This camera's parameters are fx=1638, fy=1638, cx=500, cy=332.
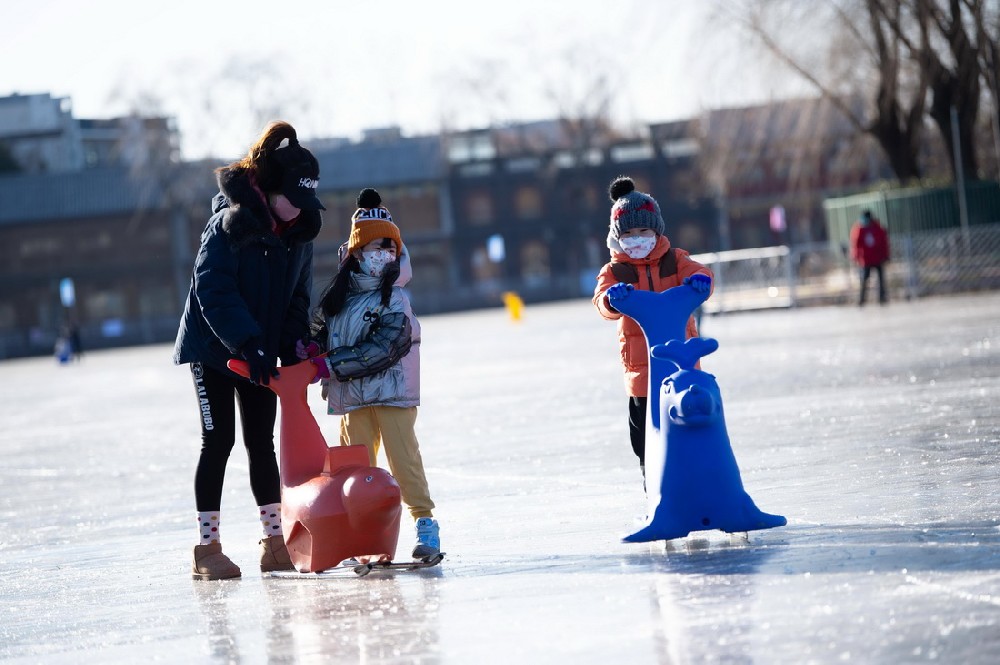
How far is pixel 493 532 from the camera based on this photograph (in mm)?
6992

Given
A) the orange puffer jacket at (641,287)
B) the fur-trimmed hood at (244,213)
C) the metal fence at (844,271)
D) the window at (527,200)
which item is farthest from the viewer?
the window at (527,200)

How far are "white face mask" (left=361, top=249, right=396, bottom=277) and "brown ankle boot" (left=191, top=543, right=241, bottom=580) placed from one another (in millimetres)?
1241

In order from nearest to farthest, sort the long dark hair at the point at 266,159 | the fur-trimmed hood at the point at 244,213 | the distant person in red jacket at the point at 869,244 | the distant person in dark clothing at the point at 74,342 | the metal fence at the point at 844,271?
the fur-trimmed hood at the point at 244,213 → the long dark hair at the point at 266,159 → the distant person in red jacket at the point at 869,244 → the metal fence at the point at 844,271 → the distant person in dark clothing at the point at 74,342

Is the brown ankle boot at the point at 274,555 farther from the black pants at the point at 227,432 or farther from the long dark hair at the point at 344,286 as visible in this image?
the long dark hair at the point at 344,286

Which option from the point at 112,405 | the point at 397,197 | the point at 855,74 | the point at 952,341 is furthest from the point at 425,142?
the point at 952,341

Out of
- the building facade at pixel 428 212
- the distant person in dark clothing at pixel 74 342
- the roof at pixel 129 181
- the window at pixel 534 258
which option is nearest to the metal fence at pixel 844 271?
the distant person in dark clothing at pixel 74 342

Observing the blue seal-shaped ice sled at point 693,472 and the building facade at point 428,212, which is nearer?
the blue seal-shaped ice sled at point 693,472

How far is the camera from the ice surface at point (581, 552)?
15.2 ft

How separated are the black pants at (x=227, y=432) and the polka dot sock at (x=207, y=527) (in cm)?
3

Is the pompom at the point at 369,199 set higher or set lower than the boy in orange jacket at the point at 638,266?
higher

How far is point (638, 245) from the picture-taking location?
6.75 meters

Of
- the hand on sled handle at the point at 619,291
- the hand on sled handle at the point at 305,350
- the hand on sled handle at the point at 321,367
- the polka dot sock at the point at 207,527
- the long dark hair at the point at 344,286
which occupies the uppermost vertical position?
the long dark hair at the point at 344,286

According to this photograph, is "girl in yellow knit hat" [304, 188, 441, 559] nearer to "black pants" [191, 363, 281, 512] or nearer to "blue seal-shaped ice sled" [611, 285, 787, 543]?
"black pants" [191, 363, 281, 512]

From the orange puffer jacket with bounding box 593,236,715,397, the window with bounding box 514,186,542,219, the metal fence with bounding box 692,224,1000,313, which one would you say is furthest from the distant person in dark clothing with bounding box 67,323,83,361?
the orange puffer jacket with bounding box 593,236,715,397
